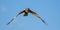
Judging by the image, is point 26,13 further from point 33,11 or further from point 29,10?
point 33,11

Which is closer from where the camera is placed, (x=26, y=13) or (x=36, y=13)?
(x=36, y=13)

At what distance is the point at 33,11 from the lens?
7.67 meters

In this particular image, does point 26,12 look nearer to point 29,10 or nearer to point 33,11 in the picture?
point 29,10

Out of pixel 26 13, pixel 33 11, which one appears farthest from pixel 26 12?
pixel 33 11

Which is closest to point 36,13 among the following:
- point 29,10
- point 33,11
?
point 33,11

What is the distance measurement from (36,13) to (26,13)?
1284 millimetres

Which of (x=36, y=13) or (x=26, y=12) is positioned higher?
(x=26, y=12)

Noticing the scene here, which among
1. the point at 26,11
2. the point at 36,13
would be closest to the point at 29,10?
the point at 26,11

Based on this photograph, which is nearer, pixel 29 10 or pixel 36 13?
pixel 36 13

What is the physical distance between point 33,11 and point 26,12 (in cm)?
89

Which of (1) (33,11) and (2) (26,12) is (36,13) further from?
(2) (26,12)

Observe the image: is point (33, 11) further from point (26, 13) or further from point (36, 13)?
point (26, 13)

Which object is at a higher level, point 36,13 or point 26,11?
point 26,11

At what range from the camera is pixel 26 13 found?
331 inches
